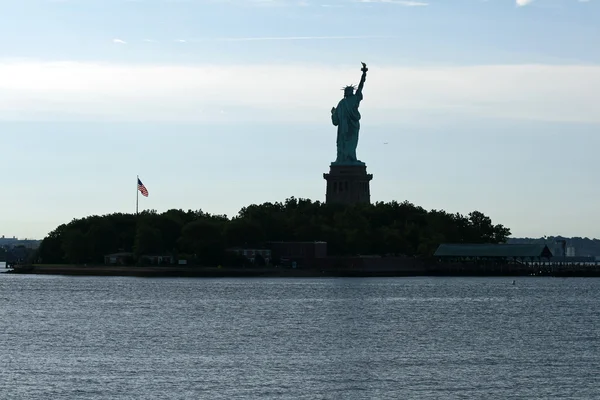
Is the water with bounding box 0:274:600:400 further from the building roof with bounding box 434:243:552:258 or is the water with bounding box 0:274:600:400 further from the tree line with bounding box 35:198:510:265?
the building roof with bounding box 434:243:552:258

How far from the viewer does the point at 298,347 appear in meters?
70.3

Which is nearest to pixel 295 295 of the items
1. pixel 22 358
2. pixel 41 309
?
pixel 41 309

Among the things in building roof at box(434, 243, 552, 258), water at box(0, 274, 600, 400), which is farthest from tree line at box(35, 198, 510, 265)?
water at box(0, 274, 600, 400)

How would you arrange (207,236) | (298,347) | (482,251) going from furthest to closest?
1. (482,251)
2. (207,236)
3. (298,347)

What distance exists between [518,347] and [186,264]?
112628 mm

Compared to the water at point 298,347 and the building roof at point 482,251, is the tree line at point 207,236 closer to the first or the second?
the building roof at point 482,251

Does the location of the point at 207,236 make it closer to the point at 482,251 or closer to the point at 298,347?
the point at 482,251

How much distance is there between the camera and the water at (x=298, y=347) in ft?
180

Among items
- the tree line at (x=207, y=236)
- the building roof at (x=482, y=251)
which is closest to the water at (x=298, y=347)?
the tree line at (x=207, y=236)

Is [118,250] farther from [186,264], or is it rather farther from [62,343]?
[62,343]

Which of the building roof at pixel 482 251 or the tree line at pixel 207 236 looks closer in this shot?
the tree line at pixel 207 236

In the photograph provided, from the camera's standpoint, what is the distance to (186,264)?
181 m

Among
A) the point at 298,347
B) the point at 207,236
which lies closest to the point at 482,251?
the point at 207,236

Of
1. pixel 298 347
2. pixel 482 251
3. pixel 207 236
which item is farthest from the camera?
pixel 482 251
